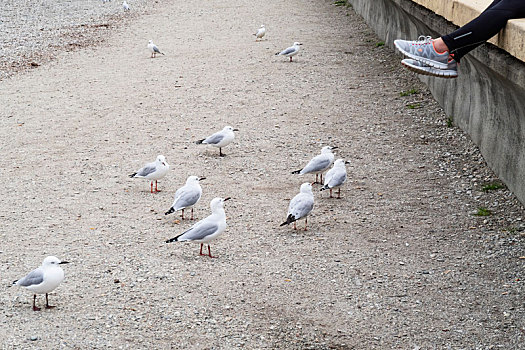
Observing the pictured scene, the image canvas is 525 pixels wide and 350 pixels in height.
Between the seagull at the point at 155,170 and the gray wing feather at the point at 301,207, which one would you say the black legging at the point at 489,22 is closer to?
the gray wing feather at the point at 301,207

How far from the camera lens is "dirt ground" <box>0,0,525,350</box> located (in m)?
5.11

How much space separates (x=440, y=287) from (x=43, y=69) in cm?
1180

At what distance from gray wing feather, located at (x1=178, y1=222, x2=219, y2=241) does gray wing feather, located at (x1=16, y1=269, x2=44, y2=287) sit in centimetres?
133

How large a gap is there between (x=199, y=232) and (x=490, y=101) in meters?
3.94

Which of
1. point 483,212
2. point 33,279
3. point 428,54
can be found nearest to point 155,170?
point 33,279

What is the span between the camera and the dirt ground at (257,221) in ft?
16.8

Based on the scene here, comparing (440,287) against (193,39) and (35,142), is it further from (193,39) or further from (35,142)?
(193,39)

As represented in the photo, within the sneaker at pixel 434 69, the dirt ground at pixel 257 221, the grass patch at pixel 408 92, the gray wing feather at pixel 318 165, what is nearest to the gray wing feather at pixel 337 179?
the dirt ground at pixel 257 221

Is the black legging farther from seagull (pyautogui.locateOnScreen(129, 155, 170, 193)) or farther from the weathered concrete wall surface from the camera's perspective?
seagull (pyautogui.locateOnScreen(129, 155, 170, 193))

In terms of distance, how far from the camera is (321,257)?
6.23m

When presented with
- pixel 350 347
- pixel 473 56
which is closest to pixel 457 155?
pixel 473 56


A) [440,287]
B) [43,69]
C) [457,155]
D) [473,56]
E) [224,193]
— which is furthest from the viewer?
[43,69]

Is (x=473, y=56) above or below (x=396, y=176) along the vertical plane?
above

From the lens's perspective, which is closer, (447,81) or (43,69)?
(447,81)
